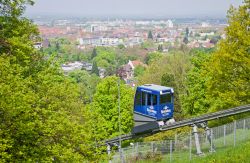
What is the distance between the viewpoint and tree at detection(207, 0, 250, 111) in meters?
22.5

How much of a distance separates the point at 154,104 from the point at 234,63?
5010 millimetres

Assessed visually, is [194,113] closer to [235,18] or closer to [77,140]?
[235,18]

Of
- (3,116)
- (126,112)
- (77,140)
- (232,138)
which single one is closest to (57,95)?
(77,140)

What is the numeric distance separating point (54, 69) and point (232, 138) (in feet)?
29.5

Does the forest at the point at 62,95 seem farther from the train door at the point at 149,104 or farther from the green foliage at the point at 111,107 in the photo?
the train door at the point at 149,104

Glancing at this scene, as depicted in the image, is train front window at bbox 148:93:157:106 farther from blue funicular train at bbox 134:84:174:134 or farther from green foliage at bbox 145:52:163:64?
green foliage at bbox 145:52:163:64

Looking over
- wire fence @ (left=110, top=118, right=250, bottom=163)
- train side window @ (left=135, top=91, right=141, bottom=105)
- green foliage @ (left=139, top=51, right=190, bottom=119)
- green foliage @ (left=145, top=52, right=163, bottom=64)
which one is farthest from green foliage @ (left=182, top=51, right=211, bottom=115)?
green foliage @ (left=145, top=52, right=163, bottom=64)

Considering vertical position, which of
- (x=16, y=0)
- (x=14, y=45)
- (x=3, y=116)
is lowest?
(x=3, y=116)

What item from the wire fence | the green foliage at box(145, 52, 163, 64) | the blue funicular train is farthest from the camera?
the green foliage at box(145, 52, 163, 64)

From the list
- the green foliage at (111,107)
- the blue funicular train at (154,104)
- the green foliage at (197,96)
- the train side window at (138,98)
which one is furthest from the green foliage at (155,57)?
the blue funicular train at (154,104)

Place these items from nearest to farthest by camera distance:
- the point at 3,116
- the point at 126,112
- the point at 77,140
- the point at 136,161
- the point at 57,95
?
the point at 3,116
the point at 77,140
the point at 57,95
the point at 136,161
the point at 126,112

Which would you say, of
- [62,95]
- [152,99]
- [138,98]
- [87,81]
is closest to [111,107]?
[138,98]

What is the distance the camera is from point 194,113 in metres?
34.9

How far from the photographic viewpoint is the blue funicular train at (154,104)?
23.7 meters
